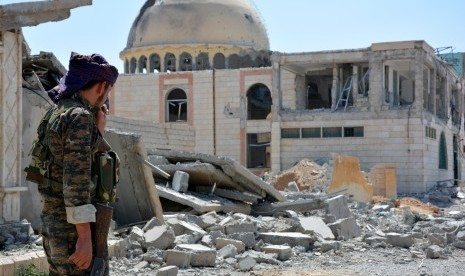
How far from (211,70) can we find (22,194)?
24.9 m

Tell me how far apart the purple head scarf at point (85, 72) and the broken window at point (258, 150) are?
29.7 metres

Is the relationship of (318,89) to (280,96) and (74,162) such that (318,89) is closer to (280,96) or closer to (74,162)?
(280,96)

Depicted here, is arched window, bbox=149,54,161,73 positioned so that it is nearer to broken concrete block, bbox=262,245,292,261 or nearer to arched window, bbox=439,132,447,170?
arched window, bbox=439,132,447,170

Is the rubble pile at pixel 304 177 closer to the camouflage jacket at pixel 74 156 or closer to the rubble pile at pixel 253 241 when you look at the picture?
the rubble pile at pixel 253 241

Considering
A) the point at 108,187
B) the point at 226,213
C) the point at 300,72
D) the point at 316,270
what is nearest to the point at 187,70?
the point at 300,72

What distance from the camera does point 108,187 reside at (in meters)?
3.79

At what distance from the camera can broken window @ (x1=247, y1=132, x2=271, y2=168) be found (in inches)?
1340

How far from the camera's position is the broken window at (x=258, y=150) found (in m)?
34.0

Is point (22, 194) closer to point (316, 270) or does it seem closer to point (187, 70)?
point (316, 270)

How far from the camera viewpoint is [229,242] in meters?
8.88

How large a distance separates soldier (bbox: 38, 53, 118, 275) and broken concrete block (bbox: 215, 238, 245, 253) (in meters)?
5.18

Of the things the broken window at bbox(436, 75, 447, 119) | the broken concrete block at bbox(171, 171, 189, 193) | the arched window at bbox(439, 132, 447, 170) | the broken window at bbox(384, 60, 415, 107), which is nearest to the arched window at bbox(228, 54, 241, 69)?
the broken window at bbox(384, 60, 415, 107)

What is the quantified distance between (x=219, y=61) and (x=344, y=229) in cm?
2665

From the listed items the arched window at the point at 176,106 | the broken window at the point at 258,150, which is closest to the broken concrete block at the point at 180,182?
the broken window at the point at 258,150
